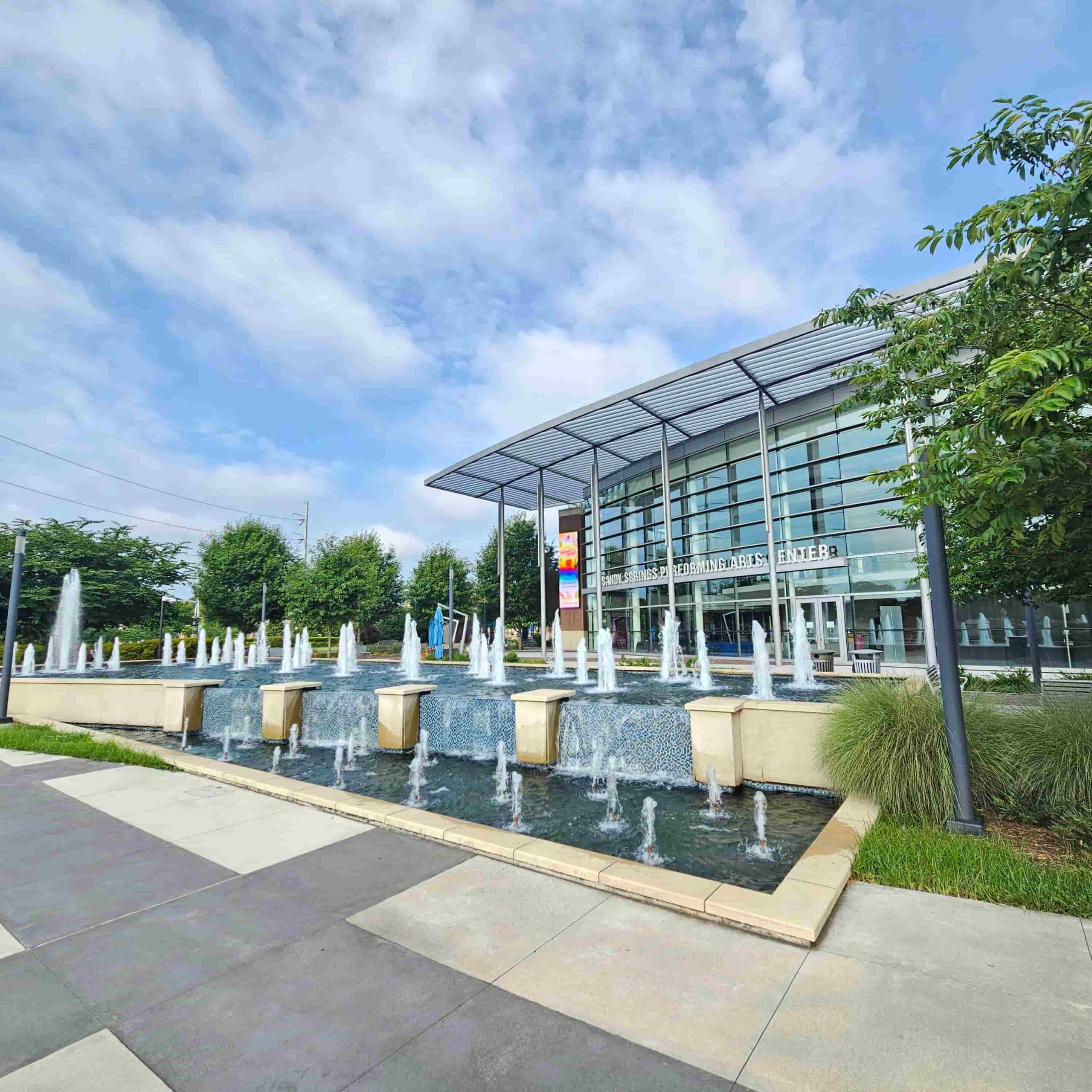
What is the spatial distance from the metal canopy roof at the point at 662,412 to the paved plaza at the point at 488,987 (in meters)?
16.0

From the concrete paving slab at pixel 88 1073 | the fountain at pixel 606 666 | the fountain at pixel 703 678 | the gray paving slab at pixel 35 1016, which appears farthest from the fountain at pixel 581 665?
the concrete paving slab at pixel 88 1073

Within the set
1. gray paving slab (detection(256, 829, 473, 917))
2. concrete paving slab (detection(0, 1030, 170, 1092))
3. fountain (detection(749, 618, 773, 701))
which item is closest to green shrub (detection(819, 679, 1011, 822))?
gray paving slab (detection(256, 829, 473, 917))

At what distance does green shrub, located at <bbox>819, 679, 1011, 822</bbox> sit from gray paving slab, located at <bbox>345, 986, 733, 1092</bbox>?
4340 millimetres

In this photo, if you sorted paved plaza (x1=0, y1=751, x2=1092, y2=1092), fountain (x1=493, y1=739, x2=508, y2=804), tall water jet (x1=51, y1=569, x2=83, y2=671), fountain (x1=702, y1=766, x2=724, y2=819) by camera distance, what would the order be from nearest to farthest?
1. paved plaza (x1=0, y1=751, x2=1092, y2=1092)
2. fountain (x1=702, y1=766, x2=724, y2=819)
3. fountain (x1=493, y1=739, x2=508, y2=804)
4. tall water jet (x1=51, y1=569, x2=83, y2=671)

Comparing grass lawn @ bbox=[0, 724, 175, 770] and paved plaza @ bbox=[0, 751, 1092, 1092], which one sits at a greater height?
grass lawn @ bbox=[0, 724, 175, 770]

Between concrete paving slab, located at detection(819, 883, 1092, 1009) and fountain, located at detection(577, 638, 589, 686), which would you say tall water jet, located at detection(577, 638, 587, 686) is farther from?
concrete paving slab, located at detection(819, 883, 1092, 1009)

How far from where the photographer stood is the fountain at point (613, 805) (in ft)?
21.9

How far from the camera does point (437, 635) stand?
3666 centimetres

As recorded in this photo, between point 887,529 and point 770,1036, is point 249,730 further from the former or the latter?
point 887,529

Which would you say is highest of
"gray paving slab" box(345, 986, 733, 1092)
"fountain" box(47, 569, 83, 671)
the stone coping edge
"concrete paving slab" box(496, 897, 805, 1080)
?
"fountain" box(47, 569, 83, 671)

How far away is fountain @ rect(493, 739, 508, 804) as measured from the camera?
8.05 metres

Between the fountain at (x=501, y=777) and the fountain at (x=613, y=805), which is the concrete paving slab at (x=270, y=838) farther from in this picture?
the fountain at (x=613, y=805)

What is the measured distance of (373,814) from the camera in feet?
20.8

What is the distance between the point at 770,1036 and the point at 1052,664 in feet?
80.6
